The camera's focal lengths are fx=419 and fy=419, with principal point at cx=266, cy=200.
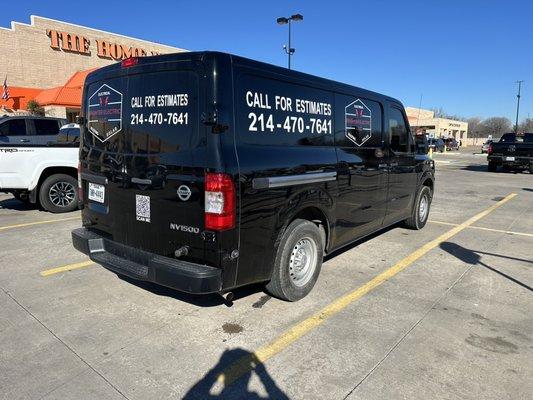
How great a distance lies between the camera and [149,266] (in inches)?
139

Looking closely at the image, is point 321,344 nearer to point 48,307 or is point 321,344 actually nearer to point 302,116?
point 302,116

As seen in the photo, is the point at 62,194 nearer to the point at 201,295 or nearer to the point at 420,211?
the point at 201,295

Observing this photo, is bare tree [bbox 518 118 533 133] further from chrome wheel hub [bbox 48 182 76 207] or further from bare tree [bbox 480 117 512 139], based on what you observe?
chrome wheel hub [bbox 48 182 76 207]

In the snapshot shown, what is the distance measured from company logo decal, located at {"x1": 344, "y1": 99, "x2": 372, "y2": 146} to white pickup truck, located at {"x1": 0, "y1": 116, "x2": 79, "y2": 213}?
6112 millimetres

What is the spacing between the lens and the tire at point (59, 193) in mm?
8414

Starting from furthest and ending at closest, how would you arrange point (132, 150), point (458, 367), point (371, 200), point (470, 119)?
point (470, 119), point (371, 200), point (132, 150), point (458, 367)

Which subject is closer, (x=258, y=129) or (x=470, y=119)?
(x=258, y=129)

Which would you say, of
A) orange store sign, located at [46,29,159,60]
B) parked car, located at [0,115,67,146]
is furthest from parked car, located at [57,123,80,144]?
orange store sign, located at [46,29,159,60]

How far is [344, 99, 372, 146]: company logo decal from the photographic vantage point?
4.84 m

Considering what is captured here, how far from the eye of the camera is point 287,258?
156 inches

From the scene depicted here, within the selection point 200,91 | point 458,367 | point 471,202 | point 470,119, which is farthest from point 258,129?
point 470,119

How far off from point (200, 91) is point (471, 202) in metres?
9.78

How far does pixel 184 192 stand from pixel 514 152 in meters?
20.4

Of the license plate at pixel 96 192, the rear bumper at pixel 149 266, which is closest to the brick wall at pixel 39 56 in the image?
the license plate at pixel 96 192
